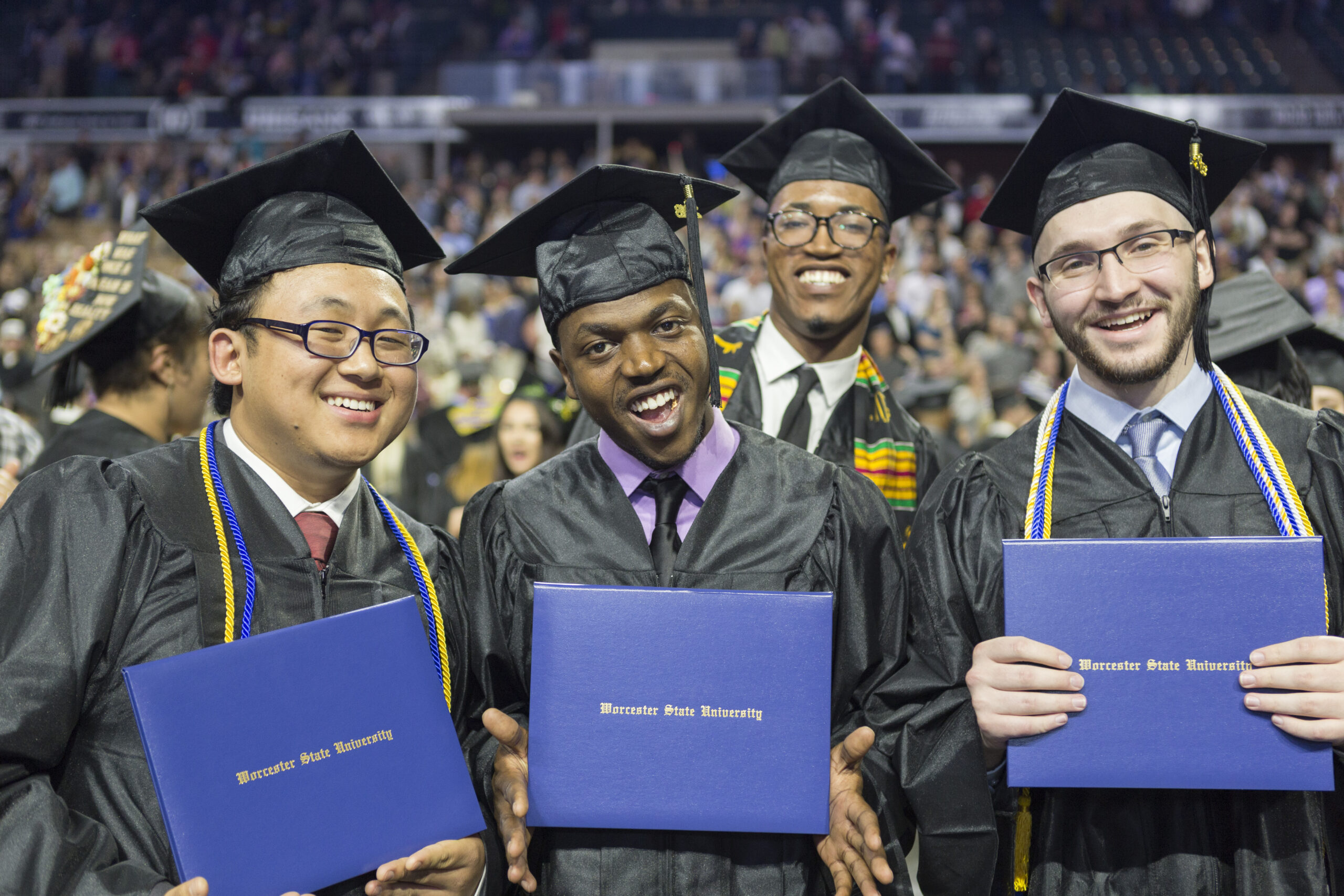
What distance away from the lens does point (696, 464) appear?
88.7 inches

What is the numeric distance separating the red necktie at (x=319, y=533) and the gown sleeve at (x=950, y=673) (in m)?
1.12

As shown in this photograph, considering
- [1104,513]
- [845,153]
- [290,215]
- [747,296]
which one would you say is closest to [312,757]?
[290,215]

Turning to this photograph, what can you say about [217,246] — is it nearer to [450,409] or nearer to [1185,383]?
[1185,383]

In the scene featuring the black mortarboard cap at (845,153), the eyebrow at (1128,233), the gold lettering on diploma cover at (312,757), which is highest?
the black mortarboard cap at (845,153)

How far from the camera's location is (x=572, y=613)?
1952 mm

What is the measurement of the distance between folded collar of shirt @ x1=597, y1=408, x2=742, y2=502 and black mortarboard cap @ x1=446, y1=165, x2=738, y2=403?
91 mm

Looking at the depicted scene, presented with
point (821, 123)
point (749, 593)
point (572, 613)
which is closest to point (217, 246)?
point (572, 613)

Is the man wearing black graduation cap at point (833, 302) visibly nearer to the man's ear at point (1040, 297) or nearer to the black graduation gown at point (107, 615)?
the man's ear at point (1040, 297)

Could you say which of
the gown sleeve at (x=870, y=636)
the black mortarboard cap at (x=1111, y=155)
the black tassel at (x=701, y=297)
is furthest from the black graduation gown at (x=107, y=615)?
the black mortarboard cap at (x=1111, y=155)

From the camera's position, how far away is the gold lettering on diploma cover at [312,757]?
176 cm

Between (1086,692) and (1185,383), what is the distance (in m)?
0.73

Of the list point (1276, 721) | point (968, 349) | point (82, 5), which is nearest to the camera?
point (1276, 721)

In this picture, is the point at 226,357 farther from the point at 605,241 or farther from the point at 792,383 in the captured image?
the point at 792,383

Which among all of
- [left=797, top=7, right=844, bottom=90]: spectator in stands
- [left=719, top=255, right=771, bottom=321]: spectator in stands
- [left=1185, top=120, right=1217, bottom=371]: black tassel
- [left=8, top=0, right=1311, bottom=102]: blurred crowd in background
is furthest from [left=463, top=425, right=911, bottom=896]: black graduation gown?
[left=8, top=0, right=1311, bottom=102]: blurred crowd in background
